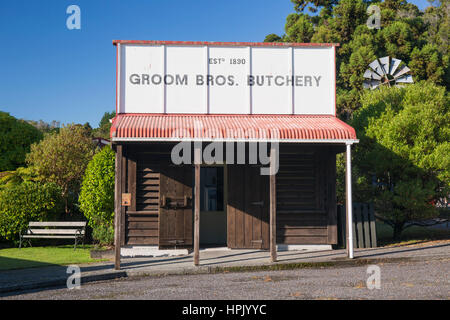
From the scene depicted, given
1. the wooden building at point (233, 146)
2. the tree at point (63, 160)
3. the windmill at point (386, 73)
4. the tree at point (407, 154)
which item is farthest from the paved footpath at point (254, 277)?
the windmill at point (386, 73)

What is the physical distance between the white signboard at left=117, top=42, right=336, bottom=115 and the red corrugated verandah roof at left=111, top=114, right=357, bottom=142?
0.69 m

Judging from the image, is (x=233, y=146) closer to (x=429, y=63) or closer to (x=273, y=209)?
(x=273, y=209)

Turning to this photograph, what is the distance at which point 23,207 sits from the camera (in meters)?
13.0

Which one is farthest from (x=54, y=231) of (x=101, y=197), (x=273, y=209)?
(x=273, y=209)

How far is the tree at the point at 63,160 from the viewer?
17.4 meters

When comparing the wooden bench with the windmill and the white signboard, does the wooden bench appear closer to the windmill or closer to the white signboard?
the white signboard

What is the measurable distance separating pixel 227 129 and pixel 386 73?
17.5m

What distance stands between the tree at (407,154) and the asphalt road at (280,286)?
360 centimetres

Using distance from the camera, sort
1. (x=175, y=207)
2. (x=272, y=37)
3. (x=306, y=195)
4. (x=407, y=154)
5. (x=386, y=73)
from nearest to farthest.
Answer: (x=175, y=207) < (x=306, y=195) < (x=407, y=154) < (x=386, y=73) < (x=272, y=37)

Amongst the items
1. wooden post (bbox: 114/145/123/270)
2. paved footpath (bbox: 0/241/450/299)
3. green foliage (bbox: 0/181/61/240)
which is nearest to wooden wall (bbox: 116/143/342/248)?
paved footpath (bbox: 0/241/450/299)

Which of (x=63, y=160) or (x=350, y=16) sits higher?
(x=350, y=16)

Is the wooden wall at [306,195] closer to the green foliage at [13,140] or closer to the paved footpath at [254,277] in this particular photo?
the paved footpath at [254,277]

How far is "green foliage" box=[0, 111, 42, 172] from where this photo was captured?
20.4 meters
